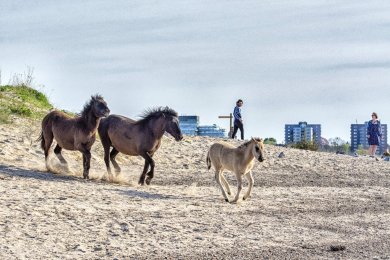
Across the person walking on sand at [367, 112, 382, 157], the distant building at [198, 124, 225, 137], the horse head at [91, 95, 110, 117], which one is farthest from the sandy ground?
the distant building at [198, 124, 225, 137]

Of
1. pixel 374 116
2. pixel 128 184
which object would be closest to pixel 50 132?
pixel 128 184

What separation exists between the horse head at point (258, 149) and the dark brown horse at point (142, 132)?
241 centimetres

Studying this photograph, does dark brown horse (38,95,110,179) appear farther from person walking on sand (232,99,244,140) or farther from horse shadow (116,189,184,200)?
person walking on sand (232,99,244,140)

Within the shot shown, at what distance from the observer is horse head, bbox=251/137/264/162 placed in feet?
51.6

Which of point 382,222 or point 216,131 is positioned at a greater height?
point 216,131

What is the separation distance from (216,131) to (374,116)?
414 inches

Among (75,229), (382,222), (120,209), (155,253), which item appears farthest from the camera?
(382,222)

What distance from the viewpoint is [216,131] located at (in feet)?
130

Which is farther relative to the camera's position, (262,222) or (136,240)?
(262,222)

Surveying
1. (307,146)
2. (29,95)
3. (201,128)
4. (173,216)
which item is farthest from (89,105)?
(201,128)

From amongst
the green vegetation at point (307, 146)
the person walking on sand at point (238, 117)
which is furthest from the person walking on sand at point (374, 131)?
the person walking on sand at point (238, 117)

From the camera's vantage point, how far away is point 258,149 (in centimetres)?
1579

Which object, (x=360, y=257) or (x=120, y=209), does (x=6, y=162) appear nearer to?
(x=120, y=209)

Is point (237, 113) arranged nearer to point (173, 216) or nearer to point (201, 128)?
point (201, 128)
